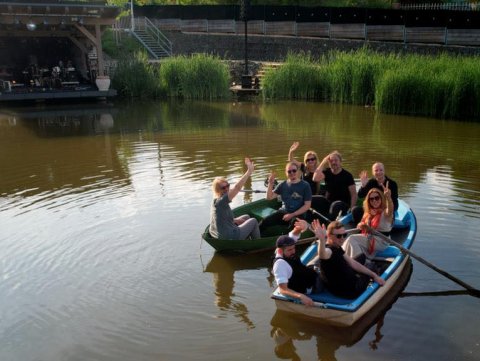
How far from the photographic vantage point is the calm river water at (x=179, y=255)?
19.7 ft

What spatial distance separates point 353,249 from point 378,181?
5.64 ft

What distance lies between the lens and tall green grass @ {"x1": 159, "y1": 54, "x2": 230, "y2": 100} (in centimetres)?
2638

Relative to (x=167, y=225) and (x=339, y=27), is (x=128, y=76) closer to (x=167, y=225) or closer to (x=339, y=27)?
(x=339, y=27)

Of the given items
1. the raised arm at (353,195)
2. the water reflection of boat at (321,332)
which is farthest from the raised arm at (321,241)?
the raised arm at (353,195)

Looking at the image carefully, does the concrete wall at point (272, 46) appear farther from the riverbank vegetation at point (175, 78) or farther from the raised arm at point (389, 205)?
the raised arm at point (389, 205)

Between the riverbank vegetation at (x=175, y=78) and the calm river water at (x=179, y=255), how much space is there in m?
9.58

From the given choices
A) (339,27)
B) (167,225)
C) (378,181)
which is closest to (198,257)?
(167,225)

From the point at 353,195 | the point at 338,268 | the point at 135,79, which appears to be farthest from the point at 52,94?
the point at 338,268

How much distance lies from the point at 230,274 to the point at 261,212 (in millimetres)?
1761

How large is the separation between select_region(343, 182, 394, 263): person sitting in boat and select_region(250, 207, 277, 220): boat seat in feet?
6.10

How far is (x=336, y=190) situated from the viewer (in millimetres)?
8961

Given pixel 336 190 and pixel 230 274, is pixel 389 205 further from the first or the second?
pixel 230 274

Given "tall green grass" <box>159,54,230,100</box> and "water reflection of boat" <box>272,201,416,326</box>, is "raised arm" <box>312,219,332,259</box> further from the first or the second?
"tall green grass" <box>159,54,230,100</box>

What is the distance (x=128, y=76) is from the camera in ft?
91.4
